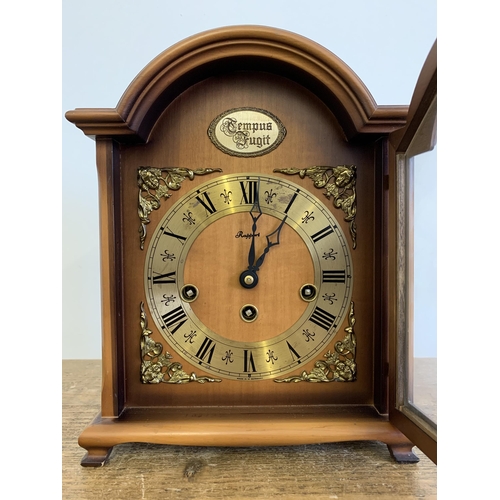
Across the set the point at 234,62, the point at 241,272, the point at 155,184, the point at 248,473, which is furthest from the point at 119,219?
the point at 248,473

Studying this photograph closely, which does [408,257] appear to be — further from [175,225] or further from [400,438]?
[175,225]

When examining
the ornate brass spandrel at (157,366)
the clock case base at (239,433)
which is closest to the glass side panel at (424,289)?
the clock case base at (239,433)

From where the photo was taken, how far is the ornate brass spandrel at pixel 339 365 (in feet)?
3.00

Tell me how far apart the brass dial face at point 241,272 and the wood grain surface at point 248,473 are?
0.56 ft

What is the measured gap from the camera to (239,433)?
816 mm

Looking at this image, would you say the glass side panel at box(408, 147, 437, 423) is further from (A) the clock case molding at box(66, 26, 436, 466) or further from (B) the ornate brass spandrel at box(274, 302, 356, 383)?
(B) the ornate brass spandrel at box(274, 302, 356, 383)

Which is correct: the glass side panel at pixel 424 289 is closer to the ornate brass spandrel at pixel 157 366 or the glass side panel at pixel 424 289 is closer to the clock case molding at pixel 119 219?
the clock case molding at pixel 119 219

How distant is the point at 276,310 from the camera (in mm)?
912

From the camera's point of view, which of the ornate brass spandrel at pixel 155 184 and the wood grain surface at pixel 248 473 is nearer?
the wood grain surface at pixel 248 473

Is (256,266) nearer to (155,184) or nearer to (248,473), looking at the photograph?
(155,184)

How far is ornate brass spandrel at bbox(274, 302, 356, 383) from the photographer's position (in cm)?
91

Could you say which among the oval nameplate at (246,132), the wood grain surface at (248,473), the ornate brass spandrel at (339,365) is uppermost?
the oval nameplate at (246,132)

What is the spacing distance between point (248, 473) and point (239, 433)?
0.07 metres

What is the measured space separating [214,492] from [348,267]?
0.51m
